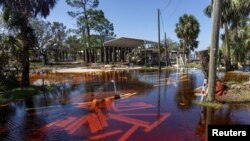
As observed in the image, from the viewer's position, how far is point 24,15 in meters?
17.3

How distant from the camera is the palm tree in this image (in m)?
16.6

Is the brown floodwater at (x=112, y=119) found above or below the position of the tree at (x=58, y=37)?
below

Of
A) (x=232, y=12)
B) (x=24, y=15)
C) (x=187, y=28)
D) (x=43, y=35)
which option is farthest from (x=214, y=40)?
(x=43, y=35)

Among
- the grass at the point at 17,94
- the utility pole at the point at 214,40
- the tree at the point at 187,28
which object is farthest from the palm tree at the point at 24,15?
the tree at the point at 187,28

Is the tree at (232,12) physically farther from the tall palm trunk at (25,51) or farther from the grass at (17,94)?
the grass at (17,94)

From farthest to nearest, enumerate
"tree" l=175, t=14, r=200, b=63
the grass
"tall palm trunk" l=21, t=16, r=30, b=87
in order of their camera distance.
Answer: "tree" l=175, t=14, r=200, b=63 < "tall palm trunk" l=21, t=16, r=30, b=87 < the grass

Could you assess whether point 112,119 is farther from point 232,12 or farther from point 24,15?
point 232,12

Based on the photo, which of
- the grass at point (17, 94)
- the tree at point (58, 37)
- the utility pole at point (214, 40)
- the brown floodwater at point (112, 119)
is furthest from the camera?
the tree at point (58, 37)

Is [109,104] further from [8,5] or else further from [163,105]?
[8,5]

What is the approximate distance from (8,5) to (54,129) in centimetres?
1078

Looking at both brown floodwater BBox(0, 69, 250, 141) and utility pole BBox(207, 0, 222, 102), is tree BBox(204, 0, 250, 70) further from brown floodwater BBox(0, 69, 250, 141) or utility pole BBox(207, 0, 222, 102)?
utility pole BBox(207, 0, 222, 102)

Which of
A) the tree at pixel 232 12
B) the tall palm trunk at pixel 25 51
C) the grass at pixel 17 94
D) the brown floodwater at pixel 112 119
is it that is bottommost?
the brown floodwater at pixel 112 119

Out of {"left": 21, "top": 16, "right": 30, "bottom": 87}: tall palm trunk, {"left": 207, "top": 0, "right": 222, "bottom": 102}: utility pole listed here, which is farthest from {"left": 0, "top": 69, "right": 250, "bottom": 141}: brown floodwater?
{"left": 21, "top": 16, "right": 30, "bottom": 87}: tall palm trunk

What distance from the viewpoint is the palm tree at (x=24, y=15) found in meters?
16.6
